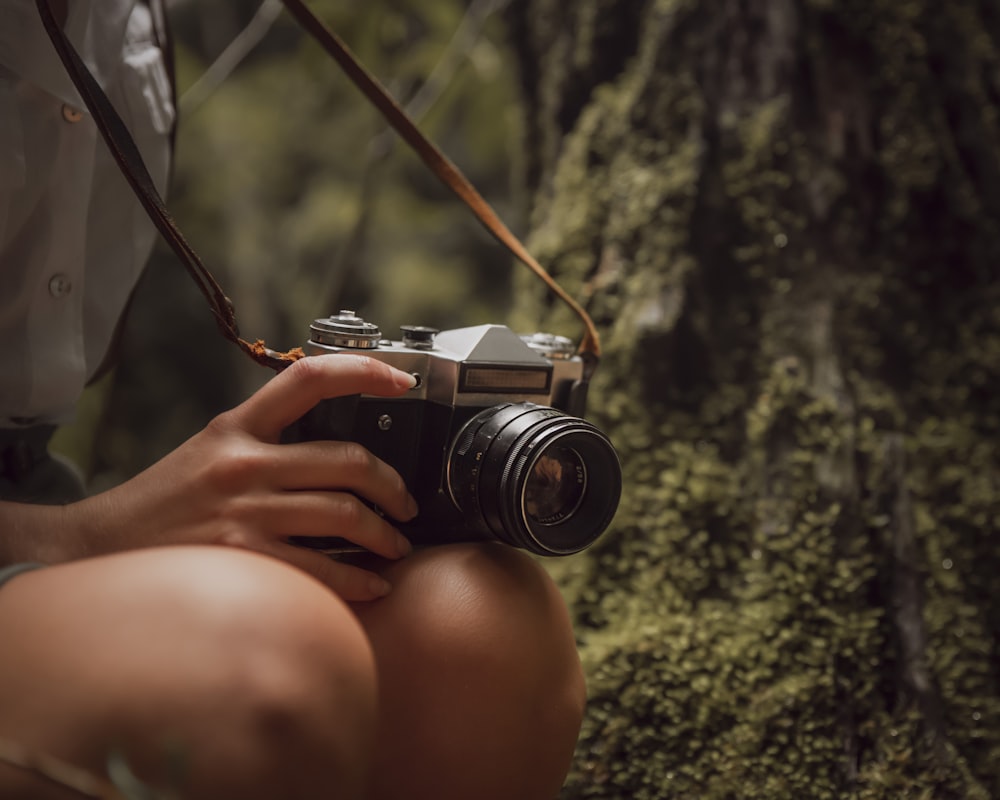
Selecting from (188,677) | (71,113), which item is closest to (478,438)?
(188,677)

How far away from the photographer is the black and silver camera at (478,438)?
0.61 metres

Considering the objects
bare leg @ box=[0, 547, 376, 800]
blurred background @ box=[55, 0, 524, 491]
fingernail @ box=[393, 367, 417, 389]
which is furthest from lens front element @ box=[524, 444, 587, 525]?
blurred background @ box=[55, 0, 524, 491]

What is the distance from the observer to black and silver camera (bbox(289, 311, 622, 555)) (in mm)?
608

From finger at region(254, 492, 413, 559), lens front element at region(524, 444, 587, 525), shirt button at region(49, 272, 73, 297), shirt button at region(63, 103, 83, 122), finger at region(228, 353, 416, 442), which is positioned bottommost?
finger at region(254, 492, 413, 559)

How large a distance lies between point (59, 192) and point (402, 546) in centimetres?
37

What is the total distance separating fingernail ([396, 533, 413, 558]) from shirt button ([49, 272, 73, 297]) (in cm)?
Answer: 32

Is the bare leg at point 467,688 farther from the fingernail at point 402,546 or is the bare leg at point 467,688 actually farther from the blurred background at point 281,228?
the blurred background at point 281,228

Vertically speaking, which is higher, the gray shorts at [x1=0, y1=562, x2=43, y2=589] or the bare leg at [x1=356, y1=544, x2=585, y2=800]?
the gray shorts at [x1=0, y1=562, x2=43, y2=589]

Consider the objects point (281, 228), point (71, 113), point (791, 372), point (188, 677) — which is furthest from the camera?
point (281, 228)

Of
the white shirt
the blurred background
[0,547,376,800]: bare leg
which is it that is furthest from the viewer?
the blurred background

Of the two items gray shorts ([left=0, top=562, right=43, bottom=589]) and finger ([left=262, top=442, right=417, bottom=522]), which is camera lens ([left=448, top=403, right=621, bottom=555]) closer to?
finger ([left=262, top=442, right=417, bottom=522])

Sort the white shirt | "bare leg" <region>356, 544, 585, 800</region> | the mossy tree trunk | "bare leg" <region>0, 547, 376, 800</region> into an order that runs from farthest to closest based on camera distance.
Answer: the mossy tree trunk < the white shirt < "bare leg" <region>356, 544, 585, 800</region> < "bare leg" <region>0, 547, 376, 800</region>

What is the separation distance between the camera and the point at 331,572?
572 millimetres

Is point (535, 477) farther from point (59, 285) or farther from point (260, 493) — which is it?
point (59, 285)
